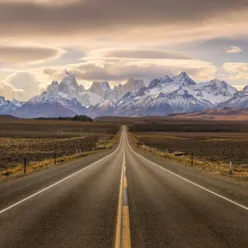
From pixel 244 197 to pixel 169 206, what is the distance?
4.03 m

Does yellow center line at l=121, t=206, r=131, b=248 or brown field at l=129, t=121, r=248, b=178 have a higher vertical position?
yellow center line at l=121, t=206, r=131, b=248

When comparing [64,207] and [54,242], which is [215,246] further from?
[64,207]

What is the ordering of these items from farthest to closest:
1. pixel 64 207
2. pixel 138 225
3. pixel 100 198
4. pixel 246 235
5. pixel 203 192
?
pixel 203 192 < pixel 100 198 < pixel 64 207 < pixel 138 225 < pixel 246 235

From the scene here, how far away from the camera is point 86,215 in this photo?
12102 millimetres

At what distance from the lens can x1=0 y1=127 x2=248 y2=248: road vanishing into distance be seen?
9.19 metres

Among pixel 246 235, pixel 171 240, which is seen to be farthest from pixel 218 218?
pixel 171 240

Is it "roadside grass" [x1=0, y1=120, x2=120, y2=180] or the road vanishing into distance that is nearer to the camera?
the road vanishing into distance

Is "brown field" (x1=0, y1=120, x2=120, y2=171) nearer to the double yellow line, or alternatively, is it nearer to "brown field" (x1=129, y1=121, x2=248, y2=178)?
"brown field" (x1=129, y1=121, x2=248, y2=178)

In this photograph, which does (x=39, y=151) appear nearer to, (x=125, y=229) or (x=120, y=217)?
(x=120, y=217)

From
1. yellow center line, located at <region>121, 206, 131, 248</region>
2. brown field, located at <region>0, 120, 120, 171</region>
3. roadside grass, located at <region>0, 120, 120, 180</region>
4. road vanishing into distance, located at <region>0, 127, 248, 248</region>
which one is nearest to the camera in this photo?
yellow center line, located at <region>121, 206, 131, 248</region>

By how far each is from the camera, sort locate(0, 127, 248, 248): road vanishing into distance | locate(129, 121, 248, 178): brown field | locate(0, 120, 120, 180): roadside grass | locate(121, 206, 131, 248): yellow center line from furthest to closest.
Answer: locate(129, 121, 248, 178): brown field, locate(0, 120, 120, 180): roadside grass, locate(0, 127, 248, 248): road vanishing into distance, locate(121, 206, 131, 248): yellow center line

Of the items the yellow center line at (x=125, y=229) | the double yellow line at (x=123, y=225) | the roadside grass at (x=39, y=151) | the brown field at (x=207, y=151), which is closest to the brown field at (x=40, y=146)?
the roadside grass at (x=39, y=151)


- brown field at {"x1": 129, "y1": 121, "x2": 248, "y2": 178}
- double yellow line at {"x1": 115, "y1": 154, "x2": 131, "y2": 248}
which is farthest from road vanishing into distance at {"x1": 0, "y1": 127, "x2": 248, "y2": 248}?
brown field at {"x1": 129, "y1": 121, "x2": 248, "y2": 178}

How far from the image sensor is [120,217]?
11750 millimetres
